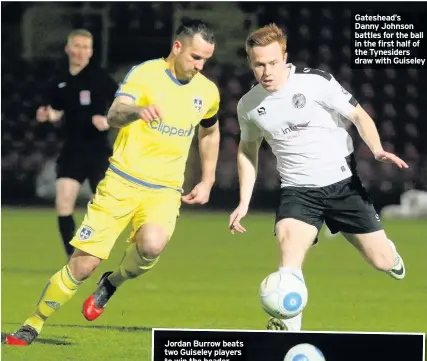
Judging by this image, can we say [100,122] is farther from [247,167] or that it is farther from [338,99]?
[338,99]

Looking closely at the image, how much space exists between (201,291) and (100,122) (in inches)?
77.0

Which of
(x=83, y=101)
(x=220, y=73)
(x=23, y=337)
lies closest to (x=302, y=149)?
(x=23, y=337)

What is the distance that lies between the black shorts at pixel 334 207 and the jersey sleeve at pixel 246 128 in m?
0.33

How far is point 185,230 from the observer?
1337cm

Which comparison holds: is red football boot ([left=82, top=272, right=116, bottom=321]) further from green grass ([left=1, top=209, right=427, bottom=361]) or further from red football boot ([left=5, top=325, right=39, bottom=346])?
red football boot ([left=5, top=325, right=39, bottom=346])

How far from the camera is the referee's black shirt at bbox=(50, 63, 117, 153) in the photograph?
800 cm

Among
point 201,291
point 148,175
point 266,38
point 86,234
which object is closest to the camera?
point 266,38

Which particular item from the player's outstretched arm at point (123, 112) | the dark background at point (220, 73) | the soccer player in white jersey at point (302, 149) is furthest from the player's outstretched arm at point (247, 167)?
the dark background at point (220, 73)

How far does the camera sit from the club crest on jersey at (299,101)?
5.77 metres

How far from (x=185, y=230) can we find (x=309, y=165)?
Answer: 300 inches

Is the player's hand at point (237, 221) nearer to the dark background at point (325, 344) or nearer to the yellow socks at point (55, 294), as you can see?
the dark background at point (325, 344)

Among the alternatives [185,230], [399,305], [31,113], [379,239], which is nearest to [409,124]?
[185,230]

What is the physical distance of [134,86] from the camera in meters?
5.82

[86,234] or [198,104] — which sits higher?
[198,104]
